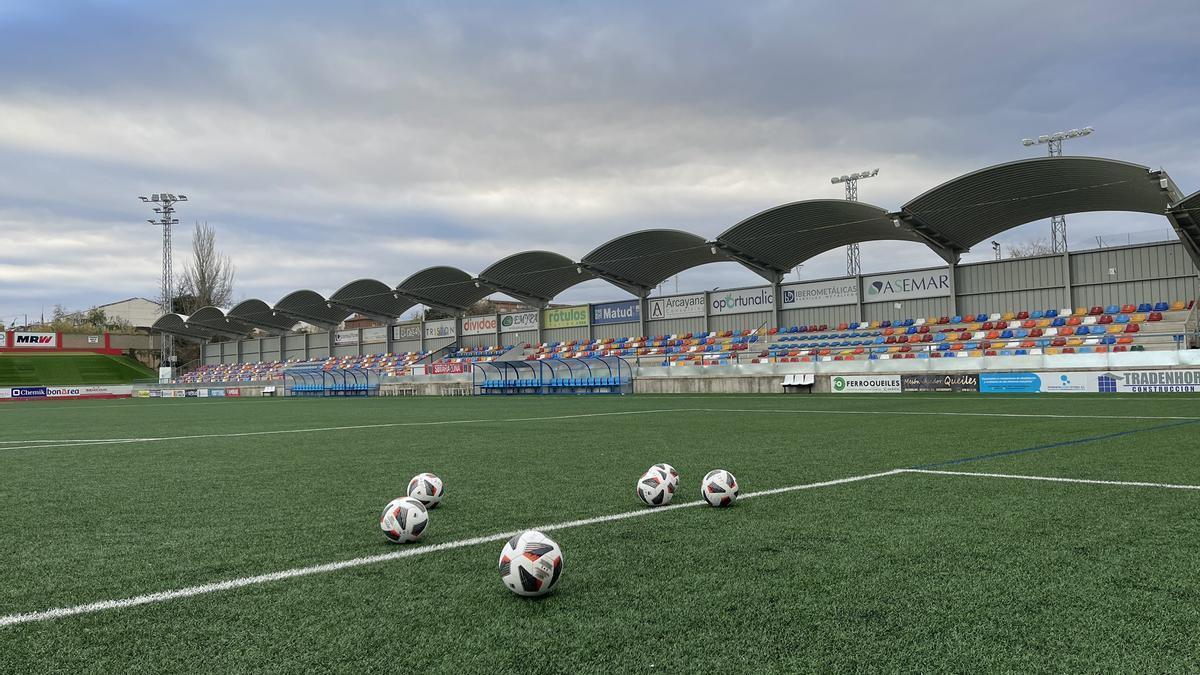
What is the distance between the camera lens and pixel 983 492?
5.89 meters

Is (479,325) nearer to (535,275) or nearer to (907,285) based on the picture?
(535,275)

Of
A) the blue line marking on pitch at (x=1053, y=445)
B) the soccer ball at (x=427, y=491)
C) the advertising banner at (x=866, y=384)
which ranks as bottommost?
the advertising banner at (x=866, y=384)

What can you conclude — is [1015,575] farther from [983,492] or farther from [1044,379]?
[1044,379]

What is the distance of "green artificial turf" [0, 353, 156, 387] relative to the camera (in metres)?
68.2

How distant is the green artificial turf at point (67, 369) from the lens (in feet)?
224

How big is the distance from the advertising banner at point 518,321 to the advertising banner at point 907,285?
22.2m

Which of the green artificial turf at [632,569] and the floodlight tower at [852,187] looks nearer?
the green artificial turf at [632,569]

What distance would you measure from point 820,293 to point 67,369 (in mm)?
72680

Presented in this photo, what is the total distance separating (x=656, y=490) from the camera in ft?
18.4

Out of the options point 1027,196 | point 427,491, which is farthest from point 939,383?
point 427,491

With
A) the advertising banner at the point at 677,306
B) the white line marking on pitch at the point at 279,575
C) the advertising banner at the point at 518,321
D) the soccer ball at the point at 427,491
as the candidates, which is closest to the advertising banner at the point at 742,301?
the advertising banner at the point at 677,306

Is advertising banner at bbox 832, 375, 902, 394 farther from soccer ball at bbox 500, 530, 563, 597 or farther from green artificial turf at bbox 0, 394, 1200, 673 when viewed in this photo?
soccer ball at bbox 500, 530, 563, 597

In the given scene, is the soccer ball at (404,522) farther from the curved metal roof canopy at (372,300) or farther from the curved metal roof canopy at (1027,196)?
the curved metal roof canopy at (372,300)

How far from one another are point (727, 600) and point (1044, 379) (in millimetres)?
24813
